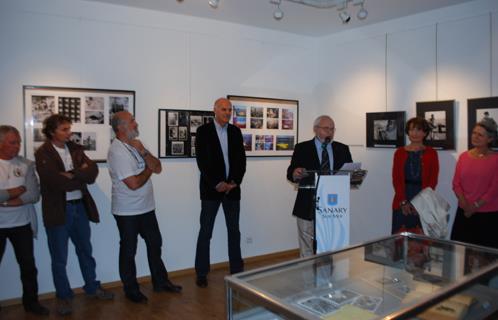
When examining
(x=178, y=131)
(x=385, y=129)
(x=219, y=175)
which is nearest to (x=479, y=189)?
(x=385, y=129)

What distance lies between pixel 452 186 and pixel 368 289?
287cm

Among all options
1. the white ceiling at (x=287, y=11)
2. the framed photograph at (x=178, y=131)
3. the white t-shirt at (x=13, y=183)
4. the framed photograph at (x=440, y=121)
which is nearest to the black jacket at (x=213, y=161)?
the framed photograph at (x=178, y=131)

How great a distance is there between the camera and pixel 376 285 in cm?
187

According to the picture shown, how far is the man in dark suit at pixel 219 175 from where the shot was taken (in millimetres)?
4258

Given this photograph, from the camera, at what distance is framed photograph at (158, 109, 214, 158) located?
462cm

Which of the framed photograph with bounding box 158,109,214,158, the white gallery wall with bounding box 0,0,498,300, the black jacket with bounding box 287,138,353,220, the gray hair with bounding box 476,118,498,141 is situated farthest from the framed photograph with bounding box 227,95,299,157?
the gray hair with bounding box 476,118,498,141

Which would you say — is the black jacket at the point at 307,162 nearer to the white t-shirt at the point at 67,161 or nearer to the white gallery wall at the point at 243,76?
the white gallery wall at the point at 243,76

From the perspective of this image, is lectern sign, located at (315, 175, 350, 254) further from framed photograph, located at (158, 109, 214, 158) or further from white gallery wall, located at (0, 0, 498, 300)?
framed photograph, located at (158, 109, 214, 158)

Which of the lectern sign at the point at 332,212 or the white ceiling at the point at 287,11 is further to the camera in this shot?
the white ceiling at the point at 287,11

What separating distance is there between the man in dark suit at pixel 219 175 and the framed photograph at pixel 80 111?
92cm

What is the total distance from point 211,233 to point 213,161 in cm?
77

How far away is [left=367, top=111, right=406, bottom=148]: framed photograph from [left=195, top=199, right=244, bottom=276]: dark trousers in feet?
6.47

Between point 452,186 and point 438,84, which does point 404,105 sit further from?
point 452,186

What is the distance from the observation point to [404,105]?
16.0ft
